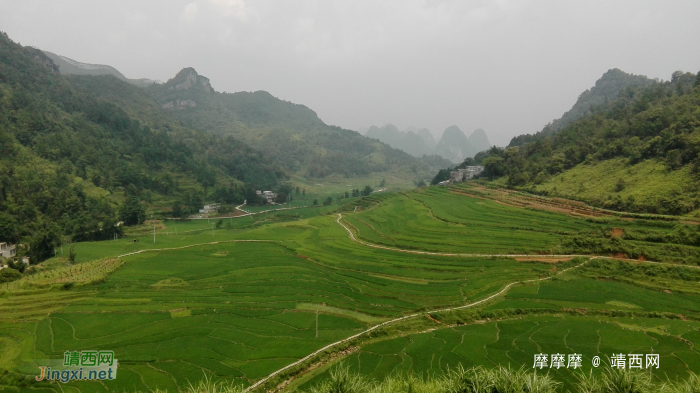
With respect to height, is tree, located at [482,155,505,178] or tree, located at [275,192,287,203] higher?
tree, located at [482,155,505,178]

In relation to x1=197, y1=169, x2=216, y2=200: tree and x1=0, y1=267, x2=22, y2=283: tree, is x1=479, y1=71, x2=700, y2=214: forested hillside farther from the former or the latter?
x1=197, y1=169, x2=216, y2=200: tree

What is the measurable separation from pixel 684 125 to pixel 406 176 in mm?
95151

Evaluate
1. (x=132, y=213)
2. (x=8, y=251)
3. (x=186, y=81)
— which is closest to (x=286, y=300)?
(x=8, y=251)

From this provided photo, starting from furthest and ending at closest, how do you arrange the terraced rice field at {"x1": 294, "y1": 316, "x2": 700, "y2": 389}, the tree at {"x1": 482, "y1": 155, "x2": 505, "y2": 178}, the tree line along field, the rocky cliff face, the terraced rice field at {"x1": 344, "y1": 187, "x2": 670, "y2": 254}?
the rocky cliff face → the tree at {"x1": 482, "y1": 155, "x2": 505, "y2": 178} → the terraced rice field at {"x1": 344, "y1": 187, "x2": 670, "y2": 254} → the tree line along field → the terraced rice field at {"x1": 294, "y1": 316, "x2": 700, "y2": 389}

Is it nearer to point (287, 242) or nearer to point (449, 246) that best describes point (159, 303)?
point (287, 242)

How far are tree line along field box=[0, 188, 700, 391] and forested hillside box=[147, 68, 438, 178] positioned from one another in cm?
9458

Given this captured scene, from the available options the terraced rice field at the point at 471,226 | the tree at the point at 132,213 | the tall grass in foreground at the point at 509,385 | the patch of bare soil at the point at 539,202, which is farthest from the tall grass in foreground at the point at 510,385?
the tree at the point at 132,213

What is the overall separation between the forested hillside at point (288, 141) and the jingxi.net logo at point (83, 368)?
363 feet

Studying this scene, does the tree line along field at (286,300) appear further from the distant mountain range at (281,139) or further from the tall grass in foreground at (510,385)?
the distant mountain range at (281,139)

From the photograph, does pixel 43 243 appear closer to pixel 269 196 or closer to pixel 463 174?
pixel 269 196

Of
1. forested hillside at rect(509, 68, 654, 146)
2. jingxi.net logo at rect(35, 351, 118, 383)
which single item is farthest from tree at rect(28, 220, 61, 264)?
forested hillside at rect(509, 68, 654, 146)

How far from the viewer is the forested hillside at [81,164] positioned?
45406 mm

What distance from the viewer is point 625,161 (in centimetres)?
4522

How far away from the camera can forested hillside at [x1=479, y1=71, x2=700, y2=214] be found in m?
36.1
